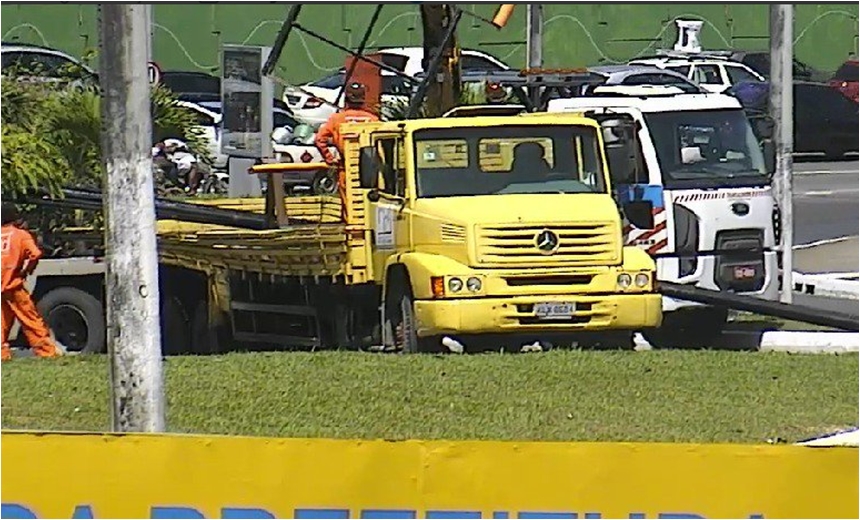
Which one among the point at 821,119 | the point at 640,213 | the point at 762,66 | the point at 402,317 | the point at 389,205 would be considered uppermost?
the point at 762,66

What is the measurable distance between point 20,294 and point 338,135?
8.27ft

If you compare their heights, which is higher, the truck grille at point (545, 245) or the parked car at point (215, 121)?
the parked car at point (215, 121)

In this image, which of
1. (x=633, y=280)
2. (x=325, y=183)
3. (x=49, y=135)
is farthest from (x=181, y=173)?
(x=633, y=280)

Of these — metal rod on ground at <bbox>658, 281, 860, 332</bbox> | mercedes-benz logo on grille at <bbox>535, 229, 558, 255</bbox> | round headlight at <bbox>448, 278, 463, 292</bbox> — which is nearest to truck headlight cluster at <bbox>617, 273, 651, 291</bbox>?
metal rod on ground at <bbox>658, 281, 860, 332</bbox>

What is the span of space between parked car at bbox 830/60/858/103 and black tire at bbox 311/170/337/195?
5223 mm

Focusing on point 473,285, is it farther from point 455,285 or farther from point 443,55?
point 443,55

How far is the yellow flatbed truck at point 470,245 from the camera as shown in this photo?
1048 cm

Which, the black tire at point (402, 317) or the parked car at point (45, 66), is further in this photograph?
the parked car at point (45, 66)

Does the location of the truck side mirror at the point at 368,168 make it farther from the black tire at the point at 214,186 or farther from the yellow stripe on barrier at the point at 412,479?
the yellow stripe on barrier at the point at 412,479

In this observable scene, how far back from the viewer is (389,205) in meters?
11.0

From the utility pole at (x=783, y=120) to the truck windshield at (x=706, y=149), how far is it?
9.4 inches

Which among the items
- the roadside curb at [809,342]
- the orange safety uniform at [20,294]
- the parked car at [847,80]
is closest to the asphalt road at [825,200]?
the parked car at [847,80]

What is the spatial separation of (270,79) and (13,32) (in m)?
3.61

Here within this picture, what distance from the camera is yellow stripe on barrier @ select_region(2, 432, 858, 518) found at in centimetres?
538
